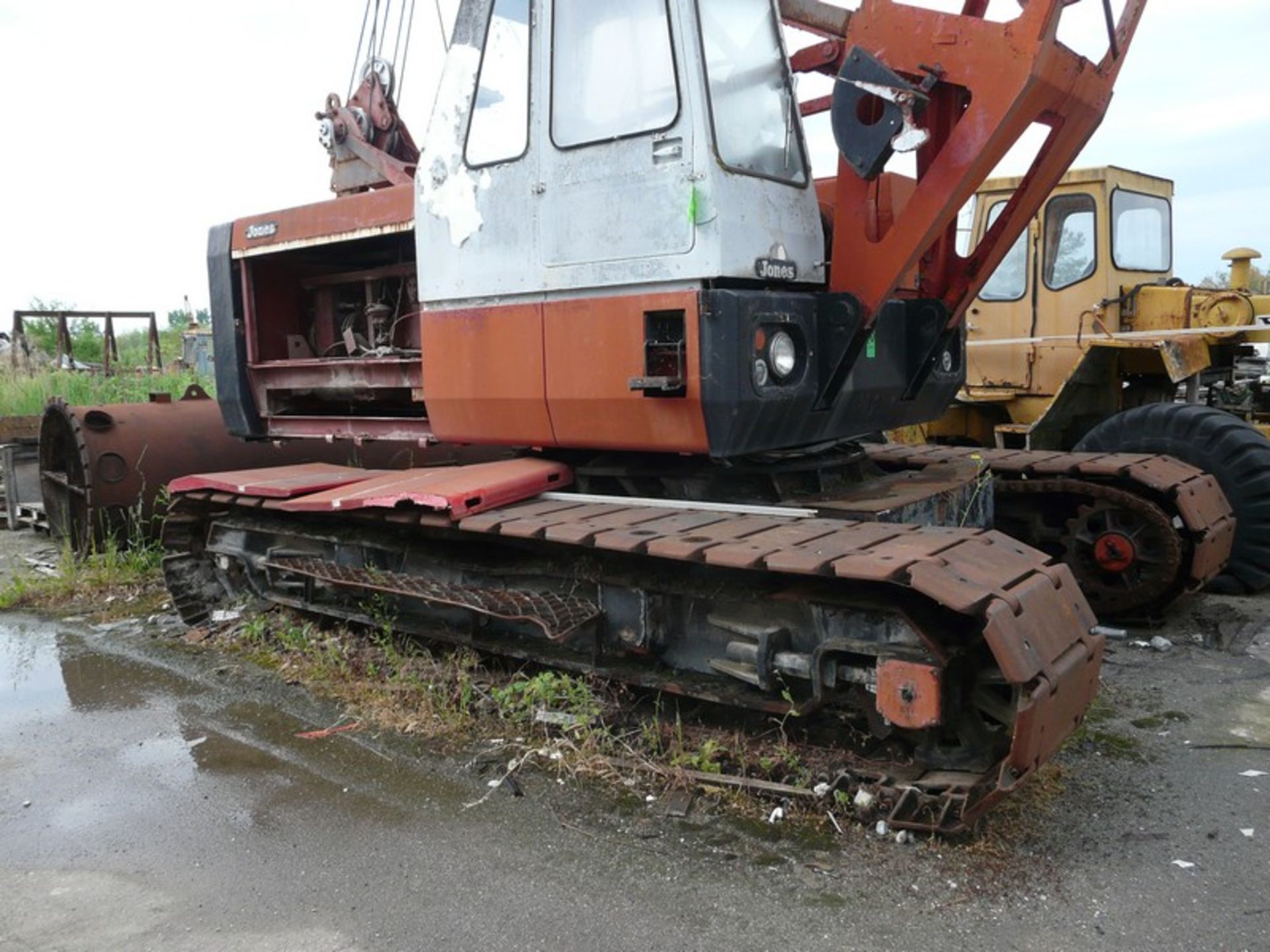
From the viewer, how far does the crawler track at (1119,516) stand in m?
5.45

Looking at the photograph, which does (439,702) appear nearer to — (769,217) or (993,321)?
(769,217)

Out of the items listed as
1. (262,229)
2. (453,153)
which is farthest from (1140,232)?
(262,229)

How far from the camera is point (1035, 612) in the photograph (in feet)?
10.3

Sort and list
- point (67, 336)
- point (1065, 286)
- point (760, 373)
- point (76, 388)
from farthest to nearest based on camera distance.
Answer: point (67, 336) → point (76, 388) → point (1065, 286) → point (760, 373)

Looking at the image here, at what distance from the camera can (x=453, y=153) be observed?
14.6 ft

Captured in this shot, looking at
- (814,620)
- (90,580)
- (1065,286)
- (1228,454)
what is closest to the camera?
(814,620)

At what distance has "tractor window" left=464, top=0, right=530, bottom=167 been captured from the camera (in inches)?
166

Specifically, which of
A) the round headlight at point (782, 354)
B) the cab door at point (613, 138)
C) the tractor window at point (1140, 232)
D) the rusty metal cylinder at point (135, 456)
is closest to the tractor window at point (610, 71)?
the cab door at point (613, 138)

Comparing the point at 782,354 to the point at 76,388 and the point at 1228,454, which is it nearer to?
the point at 1228,454

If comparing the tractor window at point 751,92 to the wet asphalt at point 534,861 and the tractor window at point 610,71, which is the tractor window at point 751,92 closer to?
the tractor window at point 610,71

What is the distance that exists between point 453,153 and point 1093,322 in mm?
5251

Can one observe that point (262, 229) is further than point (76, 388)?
No

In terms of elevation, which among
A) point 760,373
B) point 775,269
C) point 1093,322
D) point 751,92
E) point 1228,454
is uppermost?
point 751,92

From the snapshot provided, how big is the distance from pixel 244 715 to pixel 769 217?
10.2 feet
